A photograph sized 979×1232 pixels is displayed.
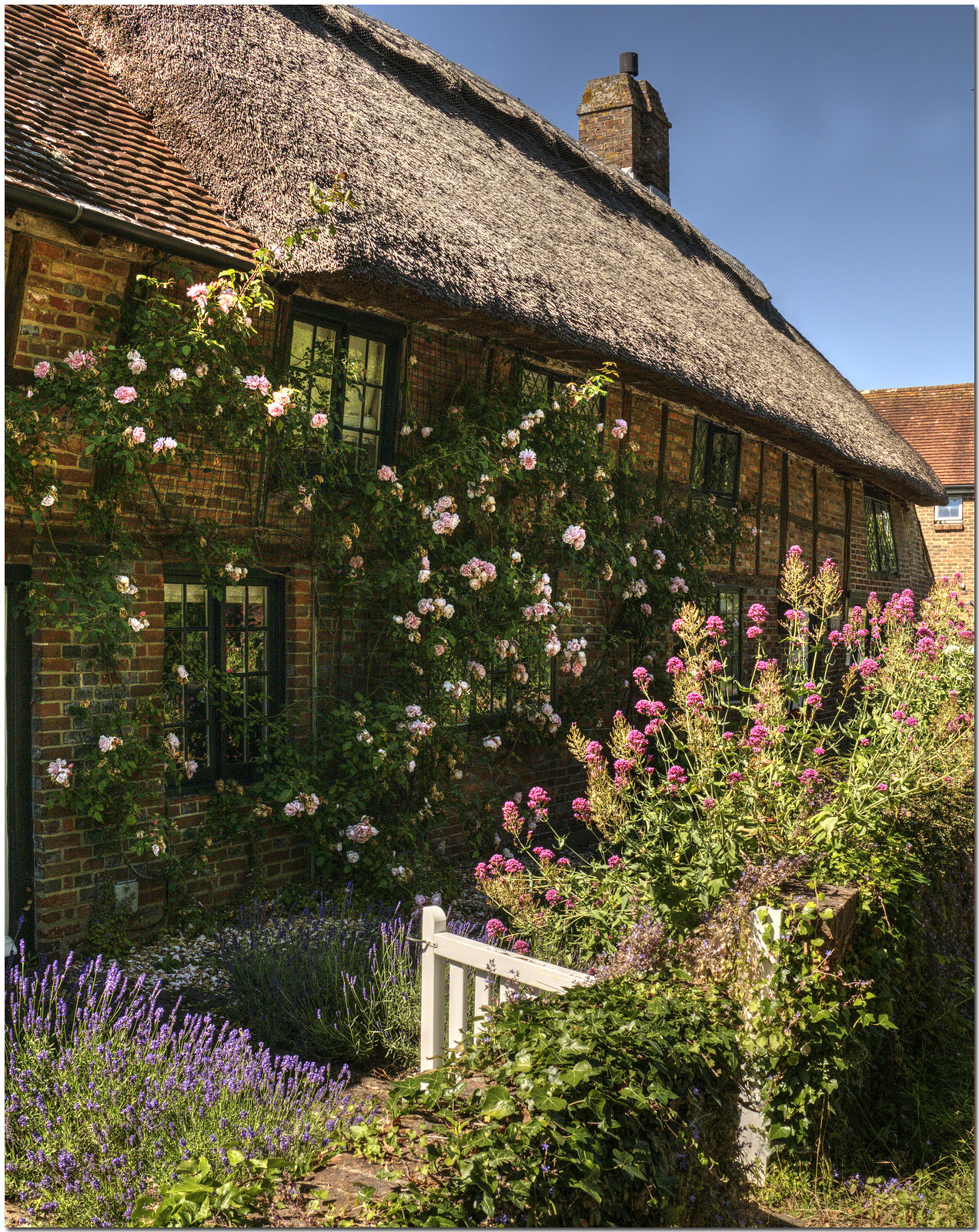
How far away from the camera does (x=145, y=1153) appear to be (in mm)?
2521

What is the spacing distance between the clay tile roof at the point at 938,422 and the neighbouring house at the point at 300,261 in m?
13.1

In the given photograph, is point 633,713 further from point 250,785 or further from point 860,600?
point 860,600

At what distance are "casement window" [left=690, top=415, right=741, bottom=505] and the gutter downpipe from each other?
5576mm

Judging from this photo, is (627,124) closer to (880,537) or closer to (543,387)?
(880,537)

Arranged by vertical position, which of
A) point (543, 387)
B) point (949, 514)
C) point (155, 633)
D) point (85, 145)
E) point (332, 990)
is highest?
point (949, 514)

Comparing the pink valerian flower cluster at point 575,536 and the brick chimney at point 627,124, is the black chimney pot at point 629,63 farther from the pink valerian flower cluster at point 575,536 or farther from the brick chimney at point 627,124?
the pink valerian flower cluster at point 575,536

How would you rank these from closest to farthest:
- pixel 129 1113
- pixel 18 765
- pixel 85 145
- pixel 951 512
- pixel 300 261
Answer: pixel 129 1113 < pixel 18 765 < pixel 300 261 < pixel 85 145 < pixel 951 512

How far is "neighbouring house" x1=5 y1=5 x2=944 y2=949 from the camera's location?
4156 millimetres

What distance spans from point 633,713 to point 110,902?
192 inches

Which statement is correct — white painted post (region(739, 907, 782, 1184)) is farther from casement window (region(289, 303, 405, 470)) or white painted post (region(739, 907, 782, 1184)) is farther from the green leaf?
casement window (region(289, 303, 405, 470))

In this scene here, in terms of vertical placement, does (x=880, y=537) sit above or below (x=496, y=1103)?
above

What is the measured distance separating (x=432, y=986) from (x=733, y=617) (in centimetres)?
737

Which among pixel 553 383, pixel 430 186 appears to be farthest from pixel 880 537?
pixel 430 186

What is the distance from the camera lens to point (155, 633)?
15.1 ft
